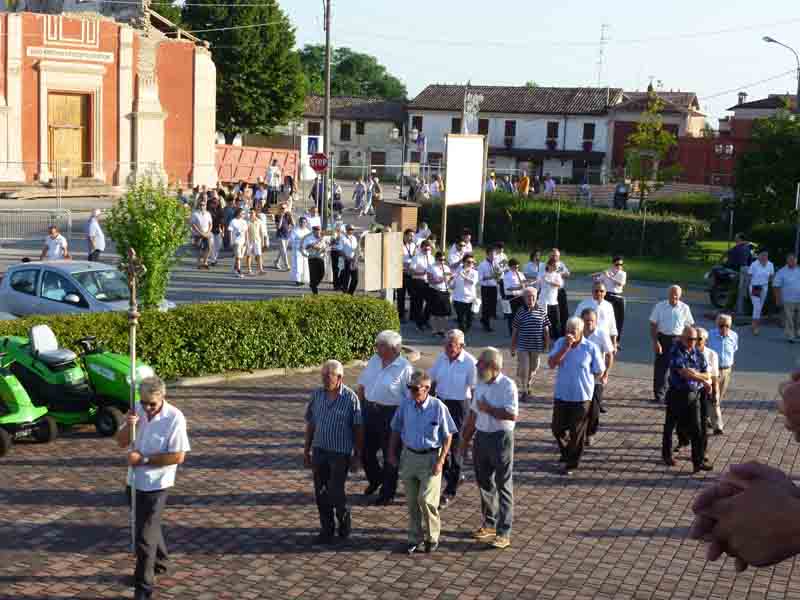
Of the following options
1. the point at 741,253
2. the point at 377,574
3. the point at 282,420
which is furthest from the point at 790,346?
the point at 377,574

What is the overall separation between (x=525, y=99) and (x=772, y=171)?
52.9 meters

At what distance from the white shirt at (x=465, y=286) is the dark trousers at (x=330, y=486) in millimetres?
11207

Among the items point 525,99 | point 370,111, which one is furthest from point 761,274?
point 370,111

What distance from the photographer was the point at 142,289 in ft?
55.2

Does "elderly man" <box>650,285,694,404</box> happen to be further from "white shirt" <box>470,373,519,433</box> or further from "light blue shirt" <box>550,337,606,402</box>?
"white shirt" <box>470,373,519,433</box>

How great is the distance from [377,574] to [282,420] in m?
5.16

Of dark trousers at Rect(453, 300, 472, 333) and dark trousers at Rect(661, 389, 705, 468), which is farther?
dark trousers at Rect(453, 300, 472, 333)

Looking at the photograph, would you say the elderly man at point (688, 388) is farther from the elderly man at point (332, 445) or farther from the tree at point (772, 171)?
the tree at point (772, 171)

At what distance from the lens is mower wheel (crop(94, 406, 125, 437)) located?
12773 millimetres

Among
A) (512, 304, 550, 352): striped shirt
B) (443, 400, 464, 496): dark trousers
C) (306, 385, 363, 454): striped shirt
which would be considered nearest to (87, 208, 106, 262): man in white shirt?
(512, 304, 550, 352): striped shirt

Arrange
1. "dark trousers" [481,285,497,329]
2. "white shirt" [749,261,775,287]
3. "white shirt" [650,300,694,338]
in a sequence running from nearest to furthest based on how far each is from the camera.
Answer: "white shirt" [650,300,694,338]
"dark trousers" [481,285,497,329]
"white shirt" [749,261,775,287]

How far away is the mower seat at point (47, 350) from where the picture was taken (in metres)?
12.8

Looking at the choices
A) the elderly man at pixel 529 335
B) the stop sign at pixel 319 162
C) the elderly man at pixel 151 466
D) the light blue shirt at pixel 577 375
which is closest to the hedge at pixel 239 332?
the elderly man at pixel 529 335

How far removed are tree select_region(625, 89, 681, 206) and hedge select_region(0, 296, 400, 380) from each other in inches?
1326
